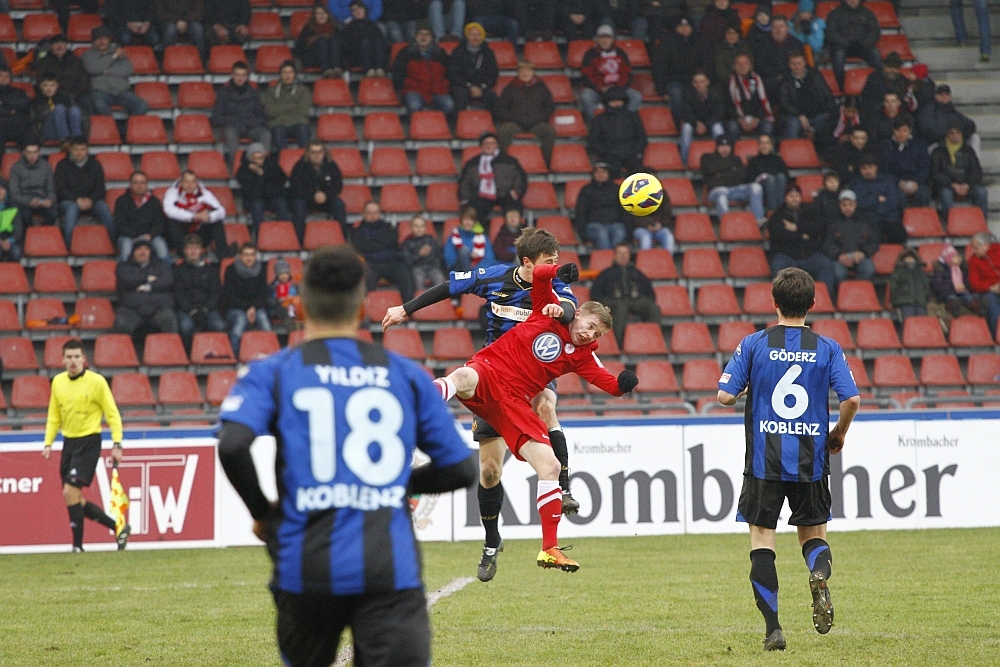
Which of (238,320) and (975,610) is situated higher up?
(238,320)

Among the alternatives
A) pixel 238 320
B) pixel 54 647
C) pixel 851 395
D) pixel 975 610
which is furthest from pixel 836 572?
pixel 238 320

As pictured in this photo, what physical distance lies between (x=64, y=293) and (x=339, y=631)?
16.0 meters

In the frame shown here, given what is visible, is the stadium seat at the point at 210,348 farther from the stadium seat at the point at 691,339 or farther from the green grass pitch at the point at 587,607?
the stadium seat at the point at 691,339

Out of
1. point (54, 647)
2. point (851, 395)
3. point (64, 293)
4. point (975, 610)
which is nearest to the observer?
point (851, 395)

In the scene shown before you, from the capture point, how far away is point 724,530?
15422 millimetres

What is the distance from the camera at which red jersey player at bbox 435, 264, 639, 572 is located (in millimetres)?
8680

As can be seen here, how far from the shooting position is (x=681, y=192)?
2105 centimetres

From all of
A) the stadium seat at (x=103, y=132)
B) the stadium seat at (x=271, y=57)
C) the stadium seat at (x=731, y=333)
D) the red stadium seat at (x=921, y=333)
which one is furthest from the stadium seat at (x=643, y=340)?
the stadium seat at (x=103, y=132)

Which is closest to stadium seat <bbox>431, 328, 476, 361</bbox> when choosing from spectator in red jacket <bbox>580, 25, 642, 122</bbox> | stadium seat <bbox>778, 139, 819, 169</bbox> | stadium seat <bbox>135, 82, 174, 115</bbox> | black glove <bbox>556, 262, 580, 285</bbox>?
spectator in red jacket <bbox>580, 25, 642, 122</bbox>

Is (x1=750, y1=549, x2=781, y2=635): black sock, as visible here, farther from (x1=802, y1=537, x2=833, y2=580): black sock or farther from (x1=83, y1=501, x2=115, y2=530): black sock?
(x1=83, y1=501, x2=115, y2=530): black sock

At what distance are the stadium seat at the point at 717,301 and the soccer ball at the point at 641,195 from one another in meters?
8.18

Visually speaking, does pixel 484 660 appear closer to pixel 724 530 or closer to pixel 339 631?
pixel 339 631

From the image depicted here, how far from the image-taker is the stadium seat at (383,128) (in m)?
21.4

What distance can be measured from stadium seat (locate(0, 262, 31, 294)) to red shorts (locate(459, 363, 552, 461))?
1201 cm
